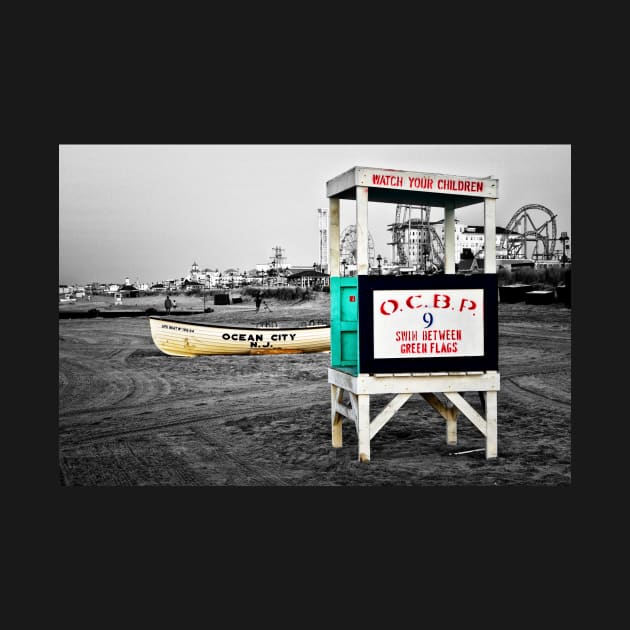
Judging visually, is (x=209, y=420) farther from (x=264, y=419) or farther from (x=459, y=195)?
(x=459, y=195)

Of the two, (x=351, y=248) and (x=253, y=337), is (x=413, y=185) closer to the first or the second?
(x=351, y=248)

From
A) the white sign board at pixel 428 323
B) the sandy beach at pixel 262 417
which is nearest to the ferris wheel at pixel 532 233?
the sandy beach at pixel 262 417

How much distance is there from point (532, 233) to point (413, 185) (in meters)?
4.99

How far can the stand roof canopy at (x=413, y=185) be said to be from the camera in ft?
31.4

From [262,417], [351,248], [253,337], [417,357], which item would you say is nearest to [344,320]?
[417,357]

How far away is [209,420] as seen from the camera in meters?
13.0

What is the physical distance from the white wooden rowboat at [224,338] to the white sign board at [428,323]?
253 inches

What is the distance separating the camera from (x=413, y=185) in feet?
32.0

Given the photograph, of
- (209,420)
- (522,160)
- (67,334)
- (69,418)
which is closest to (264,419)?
(209,420)

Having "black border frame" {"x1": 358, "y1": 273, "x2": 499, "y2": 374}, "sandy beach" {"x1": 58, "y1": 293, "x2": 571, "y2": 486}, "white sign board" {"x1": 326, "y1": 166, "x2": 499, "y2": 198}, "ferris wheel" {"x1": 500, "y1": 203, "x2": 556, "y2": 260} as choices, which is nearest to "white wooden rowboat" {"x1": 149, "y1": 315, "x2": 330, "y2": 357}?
"sandy beach" {"x1": 58, "y1": 293, "x2": 571, "y2": 486}

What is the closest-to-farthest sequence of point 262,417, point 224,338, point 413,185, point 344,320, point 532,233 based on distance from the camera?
point 413,185
point 344,320
point 262,417
point 532,233
point 224,338

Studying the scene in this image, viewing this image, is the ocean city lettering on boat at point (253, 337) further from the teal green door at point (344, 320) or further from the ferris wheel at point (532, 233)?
the teal green door at point (344, 320)

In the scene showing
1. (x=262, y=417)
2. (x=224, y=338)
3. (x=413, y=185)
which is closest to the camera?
(x=413, y=185)

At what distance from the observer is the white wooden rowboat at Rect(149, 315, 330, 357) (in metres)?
15.8
